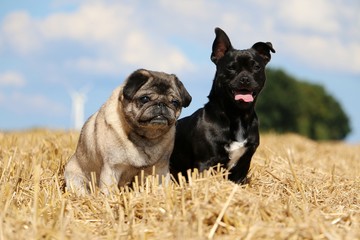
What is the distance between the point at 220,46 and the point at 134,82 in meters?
1.64

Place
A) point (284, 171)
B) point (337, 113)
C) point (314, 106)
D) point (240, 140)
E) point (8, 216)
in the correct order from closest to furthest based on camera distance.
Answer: point (8, 216) < point (240, 140) < point (284, 171) < point (314, 106) < point (337, 113)

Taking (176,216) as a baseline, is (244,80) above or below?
above

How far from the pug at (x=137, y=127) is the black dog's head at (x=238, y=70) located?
569 mm

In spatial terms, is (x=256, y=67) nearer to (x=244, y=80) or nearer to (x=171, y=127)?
(x=244, y=80)

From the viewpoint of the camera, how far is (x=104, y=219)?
528 cm

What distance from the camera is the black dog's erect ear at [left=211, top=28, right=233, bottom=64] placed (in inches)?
301

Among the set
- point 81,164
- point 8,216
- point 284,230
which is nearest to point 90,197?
point 8,216

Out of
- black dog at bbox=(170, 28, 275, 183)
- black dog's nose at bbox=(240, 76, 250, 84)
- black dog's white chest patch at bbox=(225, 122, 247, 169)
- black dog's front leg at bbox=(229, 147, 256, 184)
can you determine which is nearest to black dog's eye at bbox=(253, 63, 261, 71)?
black dog at bbox=(170, 28, 275, 183)

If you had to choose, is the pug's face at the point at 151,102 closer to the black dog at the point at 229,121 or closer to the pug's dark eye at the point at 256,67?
the black dog at the point at 229,121

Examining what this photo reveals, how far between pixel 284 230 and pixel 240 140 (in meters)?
2.85

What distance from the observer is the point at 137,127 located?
676 cm

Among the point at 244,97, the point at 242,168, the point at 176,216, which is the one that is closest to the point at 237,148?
the point at 242,168

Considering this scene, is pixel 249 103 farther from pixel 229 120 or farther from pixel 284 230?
pixel 284 230

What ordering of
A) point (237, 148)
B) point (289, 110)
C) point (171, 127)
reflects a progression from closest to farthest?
point (171, 127)
point (237, 148)
point (289, 110)
